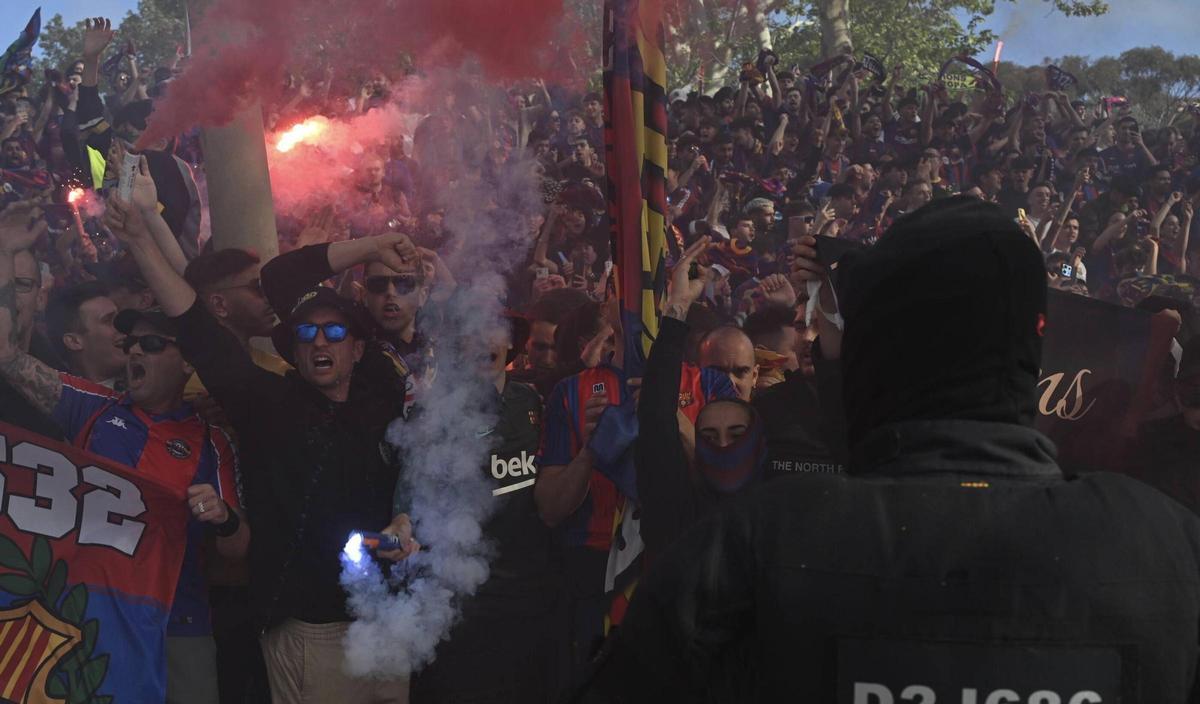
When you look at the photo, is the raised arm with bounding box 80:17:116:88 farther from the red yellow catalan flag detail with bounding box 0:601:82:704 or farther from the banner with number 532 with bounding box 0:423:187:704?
the red yellow catalan flag detail with bounding box 0:601:82:704

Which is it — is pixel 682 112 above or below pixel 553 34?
above

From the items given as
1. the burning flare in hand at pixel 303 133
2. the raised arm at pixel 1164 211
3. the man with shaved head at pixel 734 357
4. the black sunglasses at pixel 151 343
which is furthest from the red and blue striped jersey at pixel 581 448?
the raised arm at pixel 1164 211

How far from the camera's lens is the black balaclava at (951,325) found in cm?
152

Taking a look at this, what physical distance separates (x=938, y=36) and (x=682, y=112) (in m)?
7.02

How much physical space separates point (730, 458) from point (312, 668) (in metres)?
1.63

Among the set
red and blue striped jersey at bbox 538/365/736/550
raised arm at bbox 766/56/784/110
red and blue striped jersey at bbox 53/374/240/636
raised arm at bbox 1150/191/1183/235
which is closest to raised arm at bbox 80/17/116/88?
red and blue striped jersey at bbox 53/374/240/636

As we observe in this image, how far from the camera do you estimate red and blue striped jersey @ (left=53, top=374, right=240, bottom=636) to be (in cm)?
393

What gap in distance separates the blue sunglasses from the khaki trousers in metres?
1.00

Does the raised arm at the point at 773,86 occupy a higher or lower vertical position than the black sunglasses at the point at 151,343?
higher

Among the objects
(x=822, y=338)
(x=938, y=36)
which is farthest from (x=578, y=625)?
(x=938, y=36)

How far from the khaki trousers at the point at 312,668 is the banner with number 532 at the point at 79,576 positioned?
1.23ft

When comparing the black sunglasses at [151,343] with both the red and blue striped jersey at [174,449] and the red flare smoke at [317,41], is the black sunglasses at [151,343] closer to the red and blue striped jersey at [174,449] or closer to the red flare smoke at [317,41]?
the red and blue striped jersey at [174,449]

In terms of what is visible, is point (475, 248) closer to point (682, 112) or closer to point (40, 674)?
point (40, 674)

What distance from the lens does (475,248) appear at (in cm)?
450
